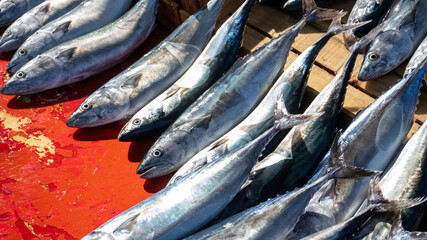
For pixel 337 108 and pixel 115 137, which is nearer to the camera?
pixel 337 108

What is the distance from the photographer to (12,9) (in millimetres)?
4148

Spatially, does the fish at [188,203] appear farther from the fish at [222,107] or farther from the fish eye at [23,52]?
the fish eye at [23,52]

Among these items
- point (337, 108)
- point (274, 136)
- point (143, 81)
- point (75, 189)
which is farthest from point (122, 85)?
point (337, 108)

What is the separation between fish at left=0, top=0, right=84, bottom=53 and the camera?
3.91 metres

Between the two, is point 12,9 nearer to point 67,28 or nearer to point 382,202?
point 67,28

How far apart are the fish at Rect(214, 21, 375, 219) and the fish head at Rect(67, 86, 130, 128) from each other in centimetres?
119

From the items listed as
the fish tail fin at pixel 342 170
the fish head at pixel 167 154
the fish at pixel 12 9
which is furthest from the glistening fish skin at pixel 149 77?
the fish at pixel 12 9

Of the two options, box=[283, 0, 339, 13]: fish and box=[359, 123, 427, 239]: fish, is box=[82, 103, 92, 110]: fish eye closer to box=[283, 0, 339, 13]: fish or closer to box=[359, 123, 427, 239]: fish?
box=[283, 0, 339, 13]: fish

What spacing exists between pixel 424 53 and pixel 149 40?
2205 millimetres

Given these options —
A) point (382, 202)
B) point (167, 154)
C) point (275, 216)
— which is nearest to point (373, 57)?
point (382, 202)

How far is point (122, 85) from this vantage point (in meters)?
3.16

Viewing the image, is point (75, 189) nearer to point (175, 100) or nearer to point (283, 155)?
point (175, 100)

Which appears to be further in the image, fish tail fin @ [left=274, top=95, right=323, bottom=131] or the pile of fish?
fish tail fin @ [left=274, top=95, right=323, bottom=131]

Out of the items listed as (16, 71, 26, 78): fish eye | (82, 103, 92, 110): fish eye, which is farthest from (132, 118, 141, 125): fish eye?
(16, 71, 26, 78): fish eye
